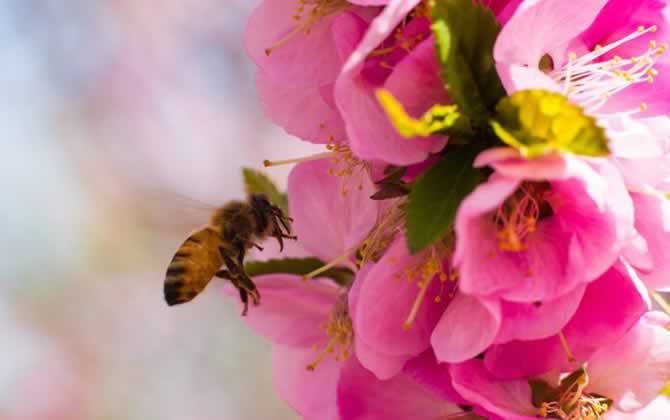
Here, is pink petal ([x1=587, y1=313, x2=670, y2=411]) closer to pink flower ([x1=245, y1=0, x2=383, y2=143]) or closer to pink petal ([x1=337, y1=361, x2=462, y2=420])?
pink petal ([x1=337, y1=361, x2=462, y2=420])

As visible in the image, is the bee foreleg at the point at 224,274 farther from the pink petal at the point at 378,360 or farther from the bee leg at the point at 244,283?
the pink petal at the point at 378,360

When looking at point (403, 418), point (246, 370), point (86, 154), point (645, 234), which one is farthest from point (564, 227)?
point (86, 154)

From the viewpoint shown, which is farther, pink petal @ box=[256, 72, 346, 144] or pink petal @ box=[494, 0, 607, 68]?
pink petal @ box=[256, 72, 346, 144]

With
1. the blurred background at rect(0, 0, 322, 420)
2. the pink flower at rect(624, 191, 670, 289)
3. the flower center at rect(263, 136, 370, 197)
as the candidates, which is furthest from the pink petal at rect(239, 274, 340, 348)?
the blurred background at rect(0, 0, 322, 420)

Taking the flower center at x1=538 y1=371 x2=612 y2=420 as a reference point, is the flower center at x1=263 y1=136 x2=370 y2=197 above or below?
above

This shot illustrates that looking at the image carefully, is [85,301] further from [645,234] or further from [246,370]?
[645,234]

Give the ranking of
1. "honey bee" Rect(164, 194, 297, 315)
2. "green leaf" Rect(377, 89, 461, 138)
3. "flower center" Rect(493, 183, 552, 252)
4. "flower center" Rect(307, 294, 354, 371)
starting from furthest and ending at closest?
"honey bee" Rect(164, 194, 297, 315) → "flower center" Rect(307, 294, 354, 371) → "flower center" Rect(493, 183, 552, 252) → "green leaf" Rect(377, 89, 461, 138)
